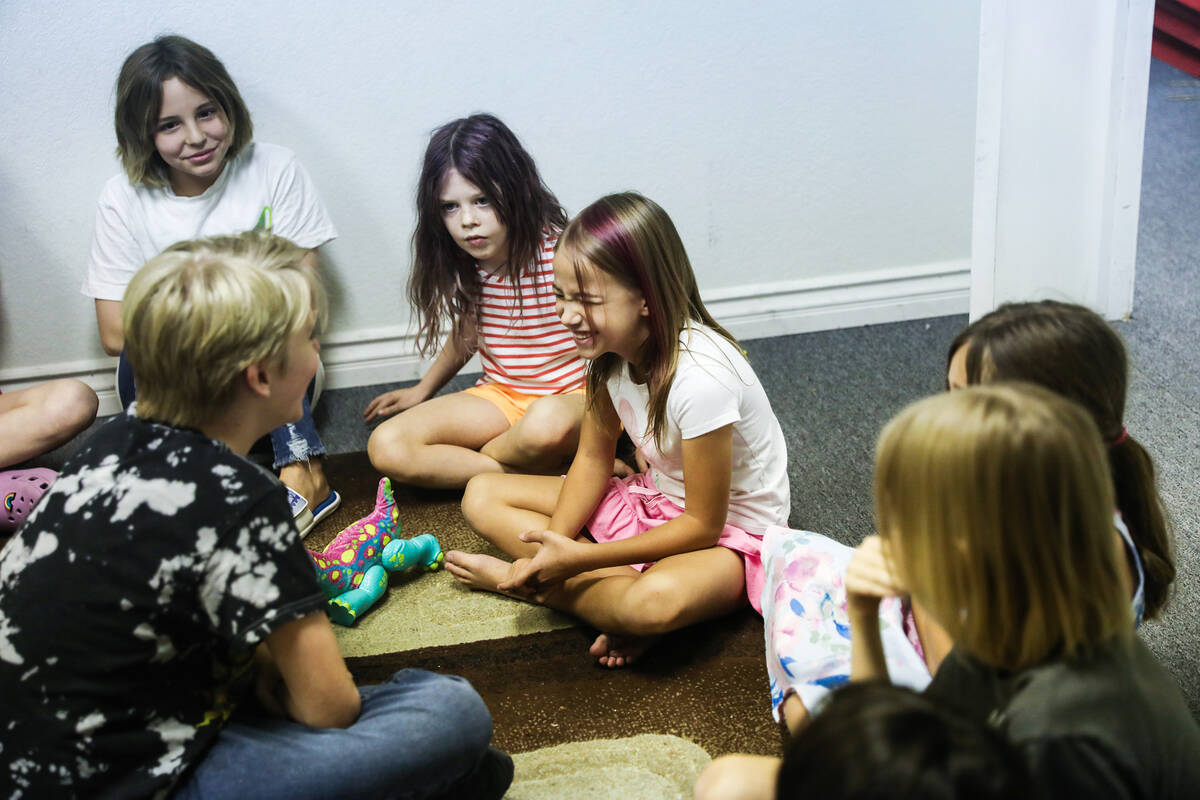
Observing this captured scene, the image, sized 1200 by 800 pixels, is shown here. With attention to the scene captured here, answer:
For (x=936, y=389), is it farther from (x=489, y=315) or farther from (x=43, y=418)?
(x=43, y=418)

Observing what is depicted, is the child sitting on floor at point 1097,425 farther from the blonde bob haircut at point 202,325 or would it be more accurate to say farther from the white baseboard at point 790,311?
the white baseboard at point 790,311

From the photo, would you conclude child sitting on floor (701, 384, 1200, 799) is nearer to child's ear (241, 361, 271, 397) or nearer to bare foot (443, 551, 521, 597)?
child's ear (241, 361, 271, 397)

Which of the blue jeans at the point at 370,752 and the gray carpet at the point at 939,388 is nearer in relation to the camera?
the blue jeans at the point at 370,752

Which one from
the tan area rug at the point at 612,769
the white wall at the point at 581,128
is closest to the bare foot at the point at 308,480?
the white wall at the point at 581,128

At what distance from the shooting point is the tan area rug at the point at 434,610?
134 cm

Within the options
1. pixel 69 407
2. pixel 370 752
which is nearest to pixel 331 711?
pixel 370 752

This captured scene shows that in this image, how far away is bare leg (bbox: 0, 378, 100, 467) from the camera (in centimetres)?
176

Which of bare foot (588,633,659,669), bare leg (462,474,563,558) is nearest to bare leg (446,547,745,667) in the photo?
bare foot (588,633,659,669)

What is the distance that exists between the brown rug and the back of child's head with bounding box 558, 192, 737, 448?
0.28 metres

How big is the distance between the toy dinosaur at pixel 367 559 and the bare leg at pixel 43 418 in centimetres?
62

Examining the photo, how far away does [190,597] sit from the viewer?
812 millimetres

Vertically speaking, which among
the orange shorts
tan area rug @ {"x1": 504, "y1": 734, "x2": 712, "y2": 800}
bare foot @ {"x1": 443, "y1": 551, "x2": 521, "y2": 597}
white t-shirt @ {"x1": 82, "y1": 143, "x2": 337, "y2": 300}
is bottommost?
tan area rug @ {"x1": 504, "y1": 734, "x2": 712, "y2": 800}

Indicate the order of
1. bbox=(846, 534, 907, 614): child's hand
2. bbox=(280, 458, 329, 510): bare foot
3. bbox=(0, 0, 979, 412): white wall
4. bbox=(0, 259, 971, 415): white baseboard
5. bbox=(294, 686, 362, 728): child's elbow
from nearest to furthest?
bbox=(846, 534, 907, 614): child's hand
bbox=(294, 686, 362, 728): child's elbow
bbox=(280, 458, 329, 510): bare foot
bbox=(0, 0, 979, 412): white wall
bbox=(0, 259, 971, 415): white baseboard

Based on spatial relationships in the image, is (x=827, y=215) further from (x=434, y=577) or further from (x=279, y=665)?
(x=279, y=665)
